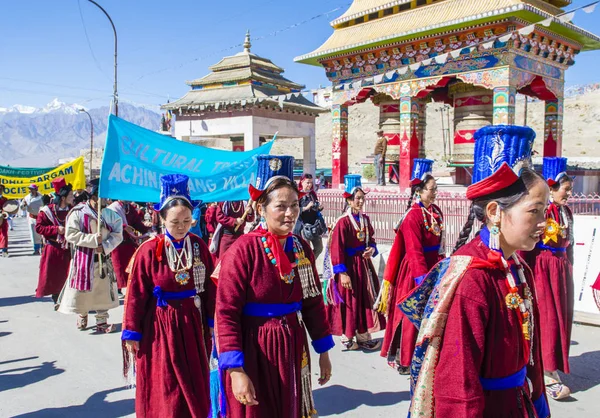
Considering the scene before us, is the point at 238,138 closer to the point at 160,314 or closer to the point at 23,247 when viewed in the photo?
the point at 23,247

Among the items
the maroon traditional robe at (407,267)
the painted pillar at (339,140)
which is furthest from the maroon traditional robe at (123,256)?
the painted pillar at (339,140)

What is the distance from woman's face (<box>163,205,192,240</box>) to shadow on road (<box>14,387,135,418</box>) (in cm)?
174

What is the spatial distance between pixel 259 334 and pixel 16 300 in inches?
290

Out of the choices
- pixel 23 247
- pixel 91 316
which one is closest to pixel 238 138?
pixel 23 247

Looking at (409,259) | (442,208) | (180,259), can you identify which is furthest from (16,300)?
(442,208)

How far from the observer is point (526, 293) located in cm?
228

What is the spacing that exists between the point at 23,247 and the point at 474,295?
1576 cm

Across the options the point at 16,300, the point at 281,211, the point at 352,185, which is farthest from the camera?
the point at 16,300

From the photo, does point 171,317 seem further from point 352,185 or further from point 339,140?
point 339,140

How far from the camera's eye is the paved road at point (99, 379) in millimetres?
4535

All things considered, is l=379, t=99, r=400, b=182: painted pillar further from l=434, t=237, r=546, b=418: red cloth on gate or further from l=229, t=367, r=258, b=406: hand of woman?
l=434, t=237, r=546, b=418: red cloth on gate

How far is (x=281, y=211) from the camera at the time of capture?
310 cm

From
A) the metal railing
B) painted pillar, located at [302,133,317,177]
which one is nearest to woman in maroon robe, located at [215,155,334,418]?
the metal railing

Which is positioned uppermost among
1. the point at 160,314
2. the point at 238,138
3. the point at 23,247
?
the point at 238,138
